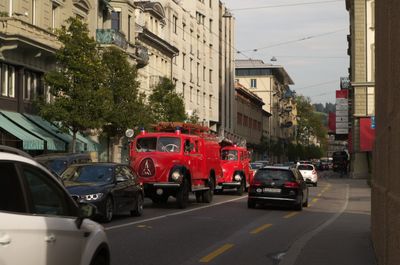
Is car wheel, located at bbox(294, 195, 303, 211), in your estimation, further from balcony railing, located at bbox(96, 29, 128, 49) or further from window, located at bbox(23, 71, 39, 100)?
balcony railing, located at bbox(96, 29, 128, 49)

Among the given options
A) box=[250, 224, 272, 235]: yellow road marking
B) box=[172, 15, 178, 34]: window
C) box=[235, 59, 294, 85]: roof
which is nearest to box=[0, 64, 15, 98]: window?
box=[250, 224, 272, 235]: yellow road marking

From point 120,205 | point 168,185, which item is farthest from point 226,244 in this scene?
point 168,185

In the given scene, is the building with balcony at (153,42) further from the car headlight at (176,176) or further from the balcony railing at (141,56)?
the car headlight at (176,176)

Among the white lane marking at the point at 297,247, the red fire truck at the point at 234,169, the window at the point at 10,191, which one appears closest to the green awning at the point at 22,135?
the red fire truck at the point at 234,169

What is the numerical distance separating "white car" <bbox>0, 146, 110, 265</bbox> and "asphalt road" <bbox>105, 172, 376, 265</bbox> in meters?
4.26

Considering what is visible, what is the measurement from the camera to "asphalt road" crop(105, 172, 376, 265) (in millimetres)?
10750

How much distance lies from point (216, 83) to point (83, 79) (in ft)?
150

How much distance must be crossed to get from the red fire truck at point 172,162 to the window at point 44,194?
581 inches

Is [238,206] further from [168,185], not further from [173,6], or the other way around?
[173,6]

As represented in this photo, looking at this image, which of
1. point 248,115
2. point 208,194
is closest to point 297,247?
point 208,194

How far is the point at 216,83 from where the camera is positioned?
7375 cm

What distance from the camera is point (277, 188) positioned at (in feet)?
71.1

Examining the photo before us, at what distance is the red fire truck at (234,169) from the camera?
99.6 feet

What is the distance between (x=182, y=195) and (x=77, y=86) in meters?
10.1
